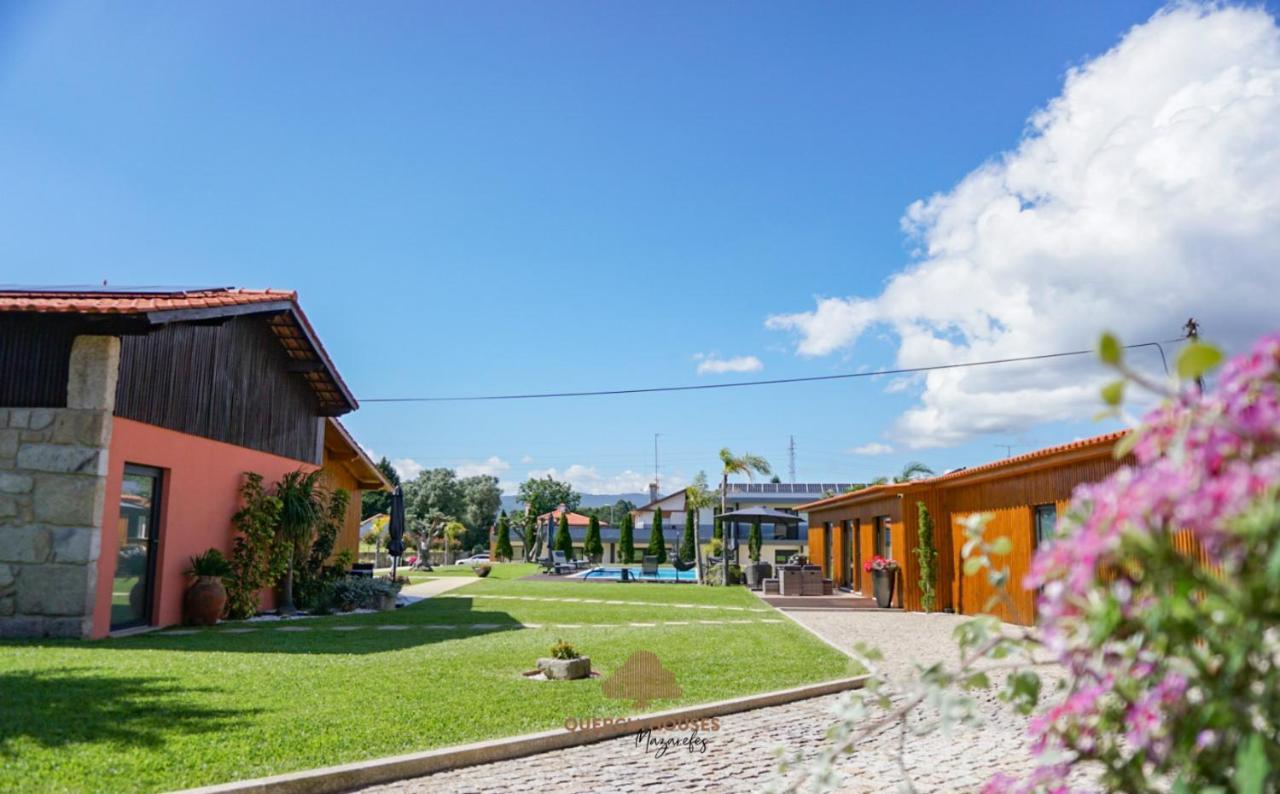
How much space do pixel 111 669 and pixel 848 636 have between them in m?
9.26

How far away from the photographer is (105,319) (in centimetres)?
1053

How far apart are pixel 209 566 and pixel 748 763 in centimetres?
1054

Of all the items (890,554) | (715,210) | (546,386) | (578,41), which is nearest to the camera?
(578,41)

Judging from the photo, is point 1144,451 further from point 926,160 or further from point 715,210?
point 715,210

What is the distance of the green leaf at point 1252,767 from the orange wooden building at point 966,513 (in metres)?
7.18

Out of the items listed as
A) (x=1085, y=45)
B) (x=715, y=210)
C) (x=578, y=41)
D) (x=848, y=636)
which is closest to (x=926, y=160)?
(x=1085, y=45)

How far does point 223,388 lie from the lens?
1423cm

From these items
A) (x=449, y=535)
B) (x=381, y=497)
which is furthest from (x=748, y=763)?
(x=381, y=497)

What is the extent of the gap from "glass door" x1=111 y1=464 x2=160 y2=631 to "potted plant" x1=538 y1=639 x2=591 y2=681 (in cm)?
653

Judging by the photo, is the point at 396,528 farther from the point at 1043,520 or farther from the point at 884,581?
the point at 1043,520

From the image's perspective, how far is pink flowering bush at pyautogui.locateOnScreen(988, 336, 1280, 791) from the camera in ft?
4.14

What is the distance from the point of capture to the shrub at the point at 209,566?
13023 mm

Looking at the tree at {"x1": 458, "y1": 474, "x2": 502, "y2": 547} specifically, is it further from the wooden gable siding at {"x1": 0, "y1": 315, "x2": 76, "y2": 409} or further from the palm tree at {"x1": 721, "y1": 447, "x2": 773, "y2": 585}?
the wooden gable siding at {"x1": 0, "y1": 315, "x2": 76, "y2": 409}

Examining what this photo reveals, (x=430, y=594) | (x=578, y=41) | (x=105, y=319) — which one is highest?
(x=578, y=41)
